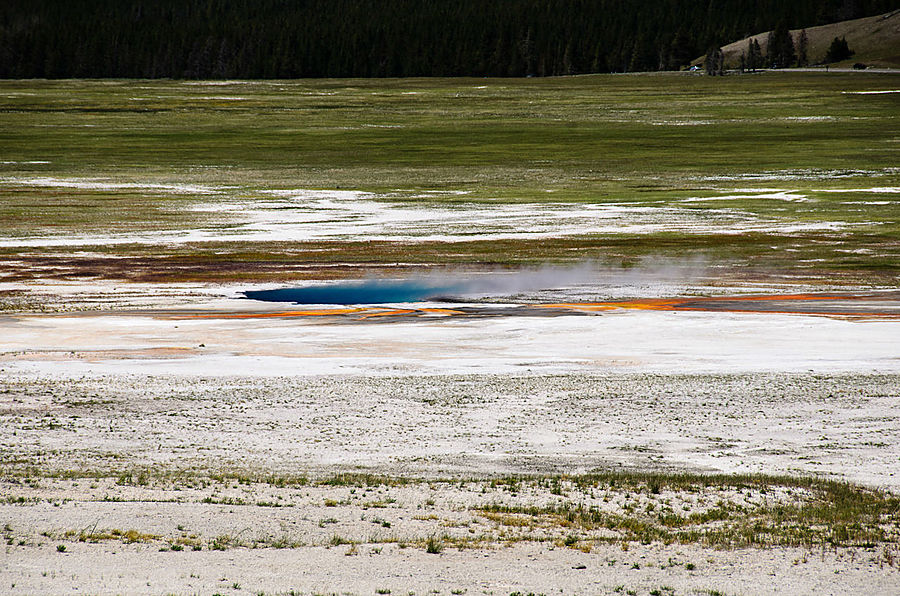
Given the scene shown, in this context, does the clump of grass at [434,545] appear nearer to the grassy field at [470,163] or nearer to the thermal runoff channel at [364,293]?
the thermal runoff channel at [364,293]

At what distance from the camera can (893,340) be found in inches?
1065

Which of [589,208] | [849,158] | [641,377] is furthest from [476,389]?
[849,158]

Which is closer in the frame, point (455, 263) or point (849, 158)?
point (455, 263)

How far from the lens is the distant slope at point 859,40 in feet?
554

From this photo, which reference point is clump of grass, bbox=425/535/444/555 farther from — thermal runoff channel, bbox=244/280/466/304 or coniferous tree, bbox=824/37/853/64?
coniferous tree, bbox=824/37/853/64

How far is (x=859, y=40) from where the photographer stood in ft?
590

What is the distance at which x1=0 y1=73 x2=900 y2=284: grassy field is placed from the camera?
41.3 m

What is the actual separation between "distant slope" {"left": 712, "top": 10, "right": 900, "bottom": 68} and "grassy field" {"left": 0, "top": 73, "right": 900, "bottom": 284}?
111ft

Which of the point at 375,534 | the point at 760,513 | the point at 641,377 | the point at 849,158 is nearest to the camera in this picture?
the point at 375,534

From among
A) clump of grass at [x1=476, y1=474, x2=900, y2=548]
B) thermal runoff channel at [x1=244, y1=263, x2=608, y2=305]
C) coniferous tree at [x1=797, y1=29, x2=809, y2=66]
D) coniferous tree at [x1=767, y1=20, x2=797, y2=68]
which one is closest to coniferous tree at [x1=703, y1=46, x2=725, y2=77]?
coniferous tree at [x1=767, y1=20, x2=797, y2=68]

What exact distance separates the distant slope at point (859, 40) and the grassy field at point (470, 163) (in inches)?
1332

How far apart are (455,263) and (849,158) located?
1671 inches

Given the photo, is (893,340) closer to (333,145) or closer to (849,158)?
(849,158)

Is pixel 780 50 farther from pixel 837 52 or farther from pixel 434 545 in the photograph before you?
pixel 434 545
